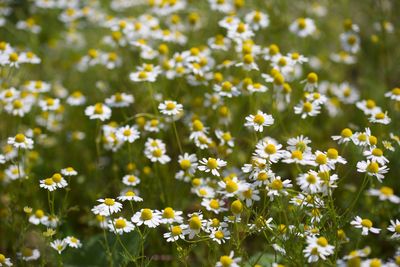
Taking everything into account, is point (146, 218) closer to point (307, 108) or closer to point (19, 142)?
point (19, 142)

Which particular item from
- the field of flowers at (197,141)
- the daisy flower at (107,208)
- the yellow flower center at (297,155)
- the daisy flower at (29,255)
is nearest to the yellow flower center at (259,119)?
the field of flowers at (197,141)

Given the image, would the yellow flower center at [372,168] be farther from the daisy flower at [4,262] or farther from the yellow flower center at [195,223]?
the daisy flower at [4,262]

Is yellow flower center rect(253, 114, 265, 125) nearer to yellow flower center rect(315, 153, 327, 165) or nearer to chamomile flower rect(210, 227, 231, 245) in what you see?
yellow flower center rect(315, 153, 327, 165)

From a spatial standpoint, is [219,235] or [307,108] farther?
[307,108]

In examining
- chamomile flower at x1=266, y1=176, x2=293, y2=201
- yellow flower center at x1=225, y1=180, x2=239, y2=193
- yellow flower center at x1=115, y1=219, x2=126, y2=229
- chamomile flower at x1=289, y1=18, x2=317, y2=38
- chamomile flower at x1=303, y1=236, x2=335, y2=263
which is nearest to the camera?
chamomile flower at x1=303, y1=236, x2=335, y2=263

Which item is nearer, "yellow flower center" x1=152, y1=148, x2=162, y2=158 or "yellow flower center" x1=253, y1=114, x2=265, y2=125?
"yellow flower center" x1=253, y1=114, x2=265, y2=125

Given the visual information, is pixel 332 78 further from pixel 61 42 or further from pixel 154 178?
pixel 61 42

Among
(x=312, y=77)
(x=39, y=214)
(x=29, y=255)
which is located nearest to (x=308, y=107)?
(x=312, y=77)

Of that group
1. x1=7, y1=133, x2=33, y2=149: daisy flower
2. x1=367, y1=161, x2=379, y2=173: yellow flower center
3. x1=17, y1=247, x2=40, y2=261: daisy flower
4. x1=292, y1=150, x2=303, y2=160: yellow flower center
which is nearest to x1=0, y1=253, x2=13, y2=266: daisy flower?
x1=17, y1=247, x2=40, y2=261: daisy flower
